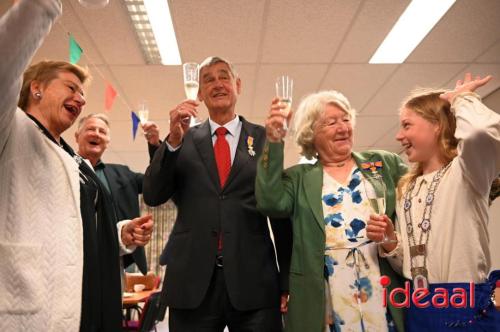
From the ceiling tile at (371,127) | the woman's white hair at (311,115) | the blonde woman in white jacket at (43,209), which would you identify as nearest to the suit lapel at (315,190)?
the woman's white hair at (311,115)

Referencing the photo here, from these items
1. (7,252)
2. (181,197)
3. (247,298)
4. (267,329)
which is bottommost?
(267,329)

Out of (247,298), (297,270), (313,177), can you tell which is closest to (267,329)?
(247,298)

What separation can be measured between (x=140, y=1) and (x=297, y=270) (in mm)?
2673

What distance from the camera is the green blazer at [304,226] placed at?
1.59 m

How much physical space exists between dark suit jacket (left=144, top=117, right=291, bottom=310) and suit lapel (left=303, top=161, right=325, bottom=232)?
0.20 m

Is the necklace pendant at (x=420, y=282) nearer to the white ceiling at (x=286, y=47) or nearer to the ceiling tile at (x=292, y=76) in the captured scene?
the white ceiling at (x=286, y=47)

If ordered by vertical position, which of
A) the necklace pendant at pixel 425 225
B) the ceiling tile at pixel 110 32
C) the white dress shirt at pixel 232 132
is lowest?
the necklace pendant at pixel 425 225

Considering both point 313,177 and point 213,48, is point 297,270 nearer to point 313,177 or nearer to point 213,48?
point 313,177

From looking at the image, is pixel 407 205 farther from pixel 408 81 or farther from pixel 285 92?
pixel 408 81

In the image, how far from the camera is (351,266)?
1611 mm

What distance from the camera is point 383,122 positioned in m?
6.39

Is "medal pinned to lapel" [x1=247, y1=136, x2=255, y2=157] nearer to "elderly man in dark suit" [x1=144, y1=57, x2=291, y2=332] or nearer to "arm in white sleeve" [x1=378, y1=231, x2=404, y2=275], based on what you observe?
"elderly man in dark suit" [x1=144, y1=57, x2=291, y2=332]

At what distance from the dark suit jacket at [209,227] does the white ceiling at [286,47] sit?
202cm

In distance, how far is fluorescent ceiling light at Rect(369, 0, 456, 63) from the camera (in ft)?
11.6
